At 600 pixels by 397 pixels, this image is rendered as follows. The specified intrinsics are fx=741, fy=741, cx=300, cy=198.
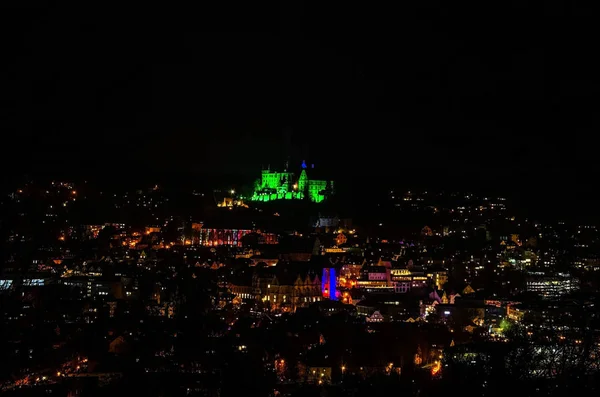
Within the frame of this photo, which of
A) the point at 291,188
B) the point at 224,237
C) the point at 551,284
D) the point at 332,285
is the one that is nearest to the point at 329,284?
the point at 332,285

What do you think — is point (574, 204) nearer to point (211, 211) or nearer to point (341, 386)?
point (211, 211)

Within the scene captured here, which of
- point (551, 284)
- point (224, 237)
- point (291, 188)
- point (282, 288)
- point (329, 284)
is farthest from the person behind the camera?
point (291, 188)

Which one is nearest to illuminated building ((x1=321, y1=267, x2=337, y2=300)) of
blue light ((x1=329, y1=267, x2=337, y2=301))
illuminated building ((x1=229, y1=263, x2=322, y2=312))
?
blue light ((x1=329, y1=267, x2=337, y2=301))

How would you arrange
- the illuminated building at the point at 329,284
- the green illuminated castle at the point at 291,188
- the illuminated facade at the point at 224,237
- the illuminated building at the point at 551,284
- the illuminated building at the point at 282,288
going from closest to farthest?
the illuminated building at the point at 282,288
the illuminated building at the point at 329,284
the illuminated building at the point at 551,284
the illuminated facade at the point at 224,237
the green illuminated castle at the point at 291,188

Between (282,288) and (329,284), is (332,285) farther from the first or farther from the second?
(282,288)

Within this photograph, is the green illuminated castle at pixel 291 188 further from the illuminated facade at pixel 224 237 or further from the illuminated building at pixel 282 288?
the illuminated building at pixel 282 288

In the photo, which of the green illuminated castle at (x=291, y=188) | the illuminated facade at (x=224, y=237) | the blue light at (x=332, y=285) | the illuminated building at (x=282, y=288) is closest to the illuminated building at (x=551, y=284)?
the blue light at (x=332, y=285)
